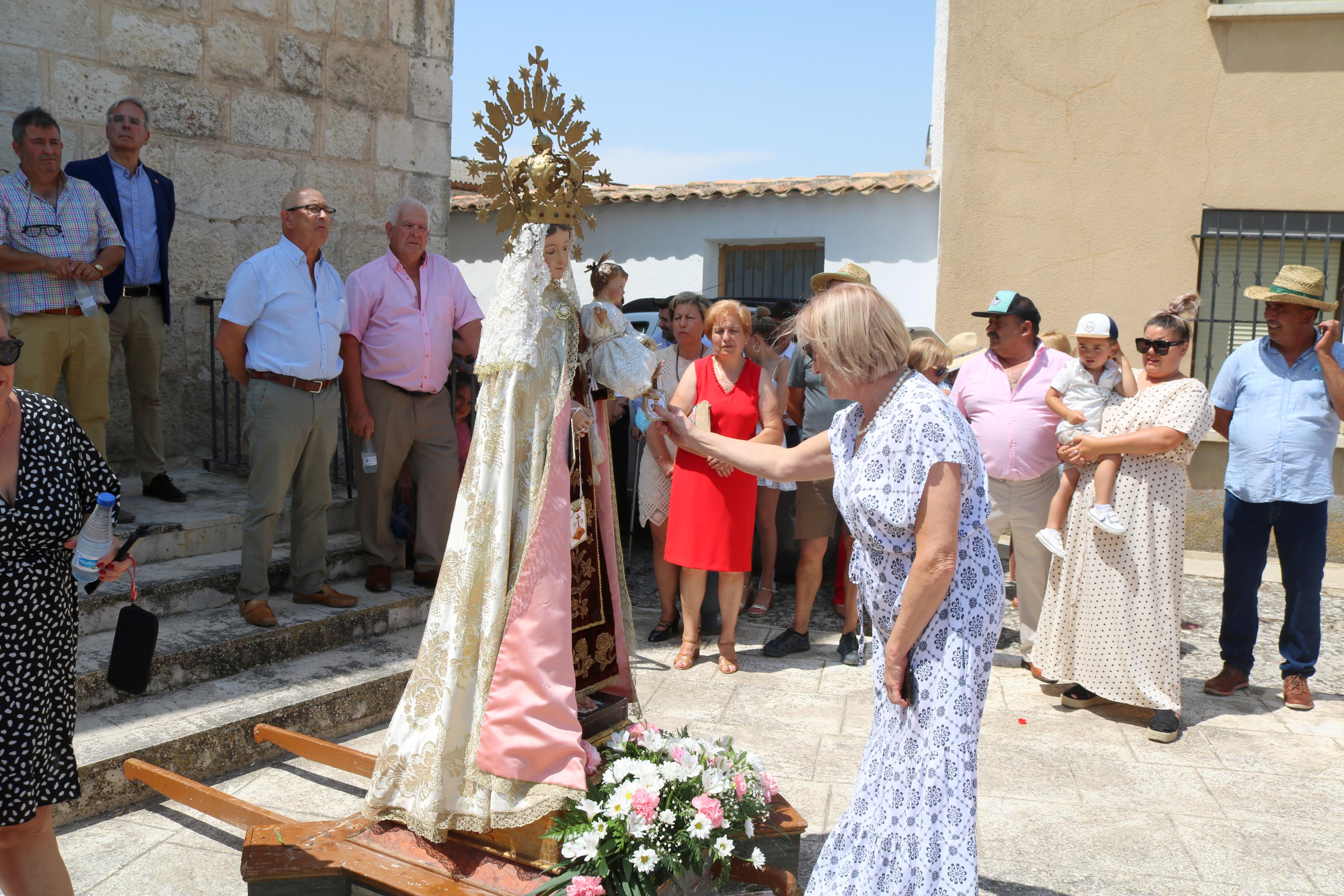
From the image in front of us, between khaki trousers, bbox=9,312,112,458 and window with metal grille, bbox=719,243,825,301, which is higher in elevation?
window with metal grille, bbox=719,243,825,301

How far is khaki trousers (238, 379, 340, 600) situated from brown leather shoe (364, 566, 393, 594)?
1.41 feet

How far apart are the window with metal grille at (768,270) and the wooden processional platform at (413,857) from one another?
1000 cm

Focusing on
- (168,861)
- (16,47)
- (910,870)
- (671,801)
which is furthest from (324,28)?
(910,870)

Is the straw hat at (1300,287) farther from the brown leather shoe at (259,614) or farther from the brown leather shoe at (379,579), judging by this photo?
the brown leather shoe at (259,614)

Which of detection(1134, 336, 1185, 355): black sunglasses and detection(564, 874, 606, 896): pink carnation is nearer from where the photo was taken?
detection(564, 874, 606, 896): pink carnation

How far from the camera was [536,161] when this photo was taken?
10.4ft

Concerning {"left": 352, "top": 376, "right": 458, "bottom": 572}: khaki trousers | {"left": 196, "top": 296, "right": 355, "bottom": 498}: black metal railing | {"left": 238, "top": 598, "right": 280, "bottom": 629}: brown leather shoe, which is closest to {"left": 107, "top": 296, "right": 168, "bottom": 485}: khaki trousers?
{"left": 196, "top": 296, "right": 355, "bottom": 498}: black metal railing

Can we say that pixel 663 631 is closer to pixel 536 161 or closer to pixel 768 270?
pixel 536 161

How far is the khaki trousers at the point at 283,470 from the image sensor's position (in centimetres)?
491

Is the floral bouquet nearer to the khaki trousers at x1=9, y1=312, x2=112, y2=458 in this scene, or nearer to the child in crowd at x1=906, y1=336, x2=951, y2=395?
the child in crowd at x1=906, y1=336, x2=951, y2=395

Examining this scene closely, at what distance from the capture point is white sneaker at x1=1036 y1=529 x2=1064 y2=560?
17.0ft

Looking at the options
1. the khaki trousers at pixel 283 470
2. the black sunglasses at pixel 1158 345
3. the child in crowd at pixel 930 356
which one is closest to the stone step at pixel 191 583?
the khaki trousers at pixel 283 470

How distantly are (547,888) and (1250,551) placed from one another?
13.3ft

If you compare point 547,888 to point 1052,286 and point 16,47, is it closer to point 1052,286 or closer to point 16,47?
point 16,47
